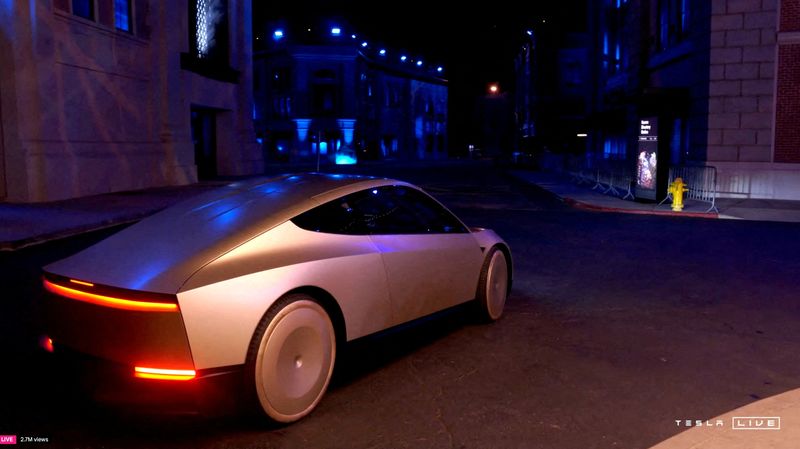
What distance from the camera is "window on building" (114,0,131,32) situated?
23.3 meters

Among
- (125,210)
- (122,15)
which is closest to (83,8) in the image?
(122,15)

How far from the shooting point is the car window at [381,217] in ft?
16.1

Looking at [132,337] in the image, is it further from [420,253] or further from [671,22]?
[671,22]

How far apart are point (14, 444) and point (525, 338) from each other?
13.4 feet

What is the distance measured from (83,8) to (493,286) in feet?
62.7

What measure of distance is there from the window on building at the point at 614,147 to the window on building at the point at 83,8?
27.0 metres

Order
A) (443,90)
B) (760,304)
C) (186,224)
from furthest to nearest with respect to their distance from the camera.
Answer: (443,90) < (760,304) < (186,224)

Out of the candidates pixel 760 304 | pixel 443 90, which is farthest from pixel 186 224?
pixel 443 90

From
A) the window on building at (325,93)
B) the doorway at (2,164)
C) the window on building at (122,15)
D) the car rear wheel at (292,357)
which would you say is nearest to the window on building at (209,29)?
the window on building at (122,15)

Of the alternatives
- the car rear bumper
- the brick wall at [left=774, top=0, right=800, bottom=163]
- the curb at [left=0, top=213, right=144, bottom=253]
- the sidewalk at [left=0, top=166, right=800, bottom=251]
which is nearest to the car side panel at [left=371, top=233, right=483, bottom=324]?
the car rear bumper

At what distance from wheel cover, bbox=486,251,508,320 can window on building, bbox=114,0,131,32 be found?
66.7 ft

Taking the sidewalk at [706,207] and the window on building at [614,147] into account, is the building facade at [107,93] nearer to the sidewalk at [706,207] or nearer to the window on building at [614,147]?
the sidewalk at [706,207]

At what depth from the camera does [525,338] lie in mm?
6340

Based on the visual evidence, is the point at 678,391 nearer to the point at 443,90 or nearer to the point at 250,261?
the point at 250,261
